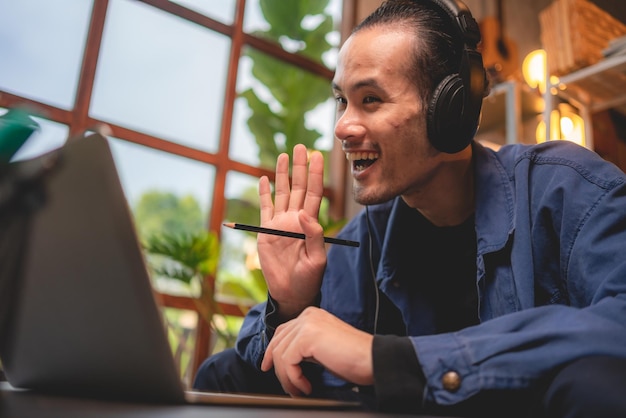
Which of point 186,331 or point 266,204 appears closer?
point 266,204

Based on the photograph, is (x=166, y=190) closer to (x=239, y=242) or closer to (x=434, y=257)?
(x=239, y=242)

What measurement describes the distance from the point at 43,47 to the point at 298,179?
188 centimetres

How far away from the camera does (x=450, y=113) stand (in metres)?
1.01

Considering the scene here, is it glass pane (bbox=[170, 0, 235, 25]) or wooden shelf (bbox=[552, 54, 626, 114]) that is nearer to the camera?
wooden shelf (bbox=[552, 54, 626, 114])

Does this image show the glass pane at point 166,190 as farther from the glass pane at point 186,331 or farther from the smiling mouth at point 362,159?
the smiling mouth at point 362,159

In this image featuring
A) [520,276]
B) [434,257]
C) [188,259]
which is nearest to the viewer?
[520,276]

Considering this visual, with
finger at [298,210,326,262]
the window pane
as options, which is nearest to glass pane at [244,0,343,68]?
the window pane

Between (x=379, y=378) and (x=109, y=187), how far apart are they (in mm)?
348

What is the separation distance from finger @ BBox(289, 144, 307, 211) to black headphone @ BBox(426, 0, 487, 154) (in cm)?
26

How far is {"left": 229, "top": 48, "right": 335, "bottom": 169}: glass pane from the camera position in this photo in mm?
3006

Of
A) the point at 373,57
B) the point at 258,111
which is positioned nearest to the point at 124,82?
the point at 258,111

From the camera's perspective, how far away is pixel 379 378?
602 mm

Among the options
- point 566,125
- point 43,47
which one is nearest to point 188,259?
point 43,47

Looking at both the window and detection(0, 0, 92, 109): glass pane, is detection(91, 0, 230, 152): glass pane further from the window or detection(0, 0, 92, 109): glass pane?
detection(0, 0, 92, 109): glass pane
